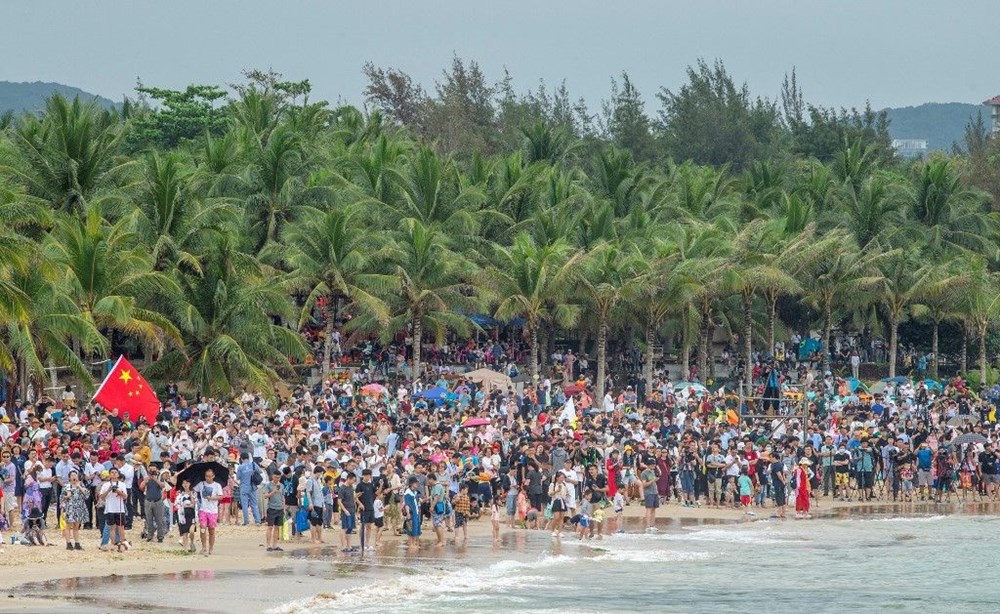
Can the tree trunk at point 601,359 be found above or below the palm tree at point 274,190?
below

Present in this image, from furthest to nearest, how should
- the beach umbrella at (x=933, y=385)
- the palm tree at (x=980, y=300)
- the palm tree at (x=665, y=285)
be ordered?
the palm tree at (x=980, y=300), the beach umbrella at (x=933, y=385), the palm tree at (x=665, y=285)

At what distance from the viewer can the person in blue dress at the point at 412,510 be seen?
24.5 m

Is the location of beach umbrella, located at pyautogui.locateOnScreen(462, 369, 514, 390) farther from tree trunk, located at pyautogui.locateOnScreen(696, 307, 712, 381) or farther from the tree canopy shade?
tree trunk, located at pyautogui.locateOnScreen(696, 307, 712, 381)

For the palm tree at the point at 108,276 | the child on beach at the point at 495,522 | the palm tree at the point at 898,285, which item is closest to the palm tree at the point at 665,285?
the palm tree at the point at 898,285

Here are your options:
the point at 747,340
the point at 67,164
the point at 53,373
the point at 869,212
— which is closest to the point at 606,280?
the point at 747,340

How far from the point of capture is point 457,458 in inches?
1093

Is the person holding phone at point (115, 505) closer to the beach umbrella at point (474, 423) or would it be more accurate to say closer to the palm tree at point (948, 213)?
the beach umbrella at point (474, 423)

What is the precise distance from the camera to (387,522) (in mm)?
26797

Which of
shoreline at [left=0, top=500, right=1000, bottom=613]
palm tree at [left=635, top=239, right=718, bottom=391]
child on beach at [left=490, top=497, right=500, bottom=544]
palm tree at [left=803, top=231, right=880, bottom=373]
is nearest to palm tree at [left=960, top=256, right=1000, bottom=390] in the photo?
palm tree at [left=803, top=231, right=880, bottom=373]

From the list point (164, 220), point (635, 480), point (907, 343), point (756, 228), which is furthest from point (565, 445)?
point (907, 343)

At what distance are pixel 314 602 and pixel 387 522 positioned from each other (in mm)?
6934

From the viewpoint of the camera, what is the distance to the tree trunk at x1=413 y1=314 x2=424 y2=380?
44812 millimetres

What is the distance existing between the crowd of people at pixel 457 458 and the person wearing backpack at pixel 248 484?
0.03m

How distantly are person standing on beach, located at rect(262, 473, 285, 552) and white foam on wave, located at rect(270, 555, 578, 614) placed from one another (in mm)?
2457
